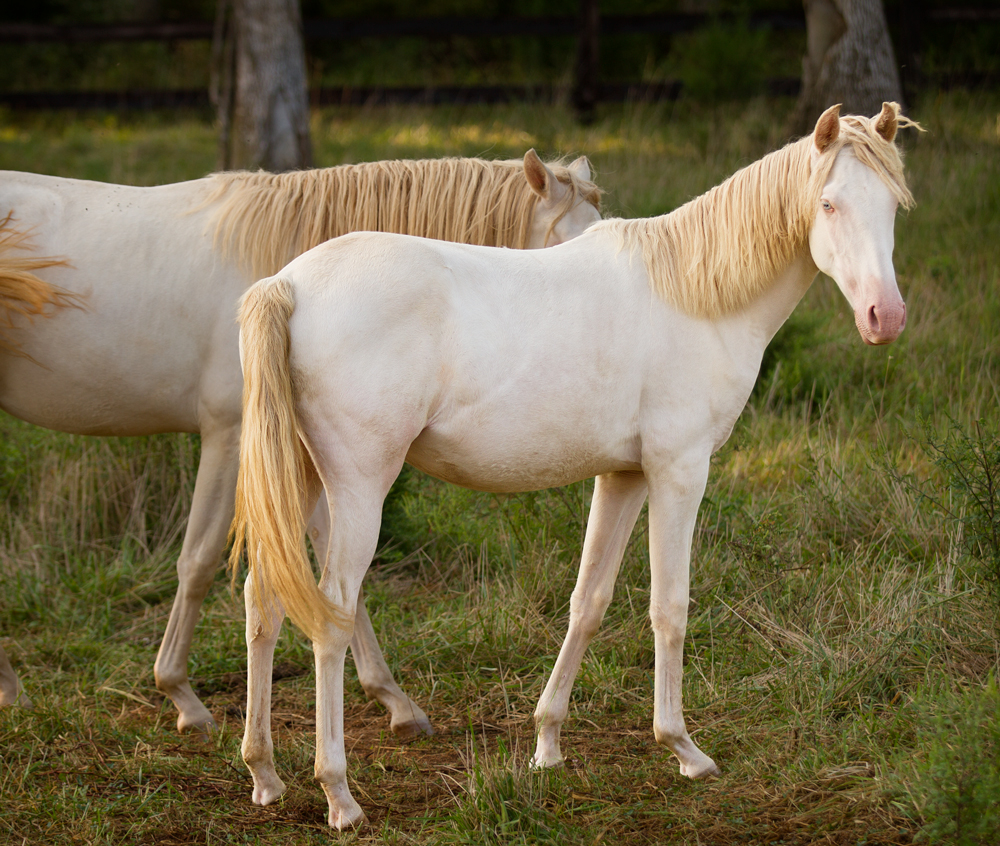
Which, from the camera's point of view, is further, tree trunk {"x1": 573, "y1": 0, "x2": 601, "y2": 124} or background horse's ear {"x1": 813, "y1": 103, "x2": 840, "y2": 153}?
tree trunk {"x1": 573, "y1": 0, "x2": 601, "y2": 124}

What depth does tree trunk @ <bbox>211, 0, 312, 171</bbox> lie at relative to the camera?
7797 millimetres

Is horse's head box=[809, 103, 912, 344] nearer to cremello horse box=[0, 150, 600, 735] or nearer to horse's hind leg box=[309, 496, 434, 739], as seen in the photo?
cremello horse box=[0, 150, 600, 735]

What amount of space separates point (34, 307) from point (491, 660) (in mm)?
2083

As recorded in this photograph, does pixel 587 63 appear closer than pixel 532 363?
No

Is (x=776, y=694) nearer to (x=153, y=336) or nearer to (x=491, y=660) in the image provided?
(x=491, y=660)

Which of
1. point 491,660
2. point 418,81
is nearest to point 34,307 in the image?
point 491,660

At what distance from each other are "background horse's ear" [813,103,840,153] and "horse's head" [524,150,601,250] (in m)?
1.27

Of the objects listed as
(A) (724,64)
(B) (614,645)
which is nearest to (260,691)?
(B) (614,645)

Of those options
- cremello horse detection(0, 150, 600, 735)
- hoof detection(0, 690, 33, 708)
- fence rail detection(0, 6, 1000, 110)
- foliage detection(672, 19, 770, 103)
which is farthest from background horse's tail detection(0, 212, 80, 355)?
foliage detection(672, 19, 770, 103)

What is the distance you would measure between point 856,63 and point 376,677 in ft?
24.0

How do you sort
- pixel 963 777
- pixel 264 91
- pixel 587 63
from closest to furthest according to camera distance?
1. pixel 963 777
2. pixel 264 91
3. pixel 587 63

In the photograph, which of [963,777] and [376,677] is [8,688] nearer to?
[376,677]

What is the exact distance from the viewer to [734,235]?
2.67 metres

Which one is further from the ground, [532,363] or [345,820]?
[532,363]
